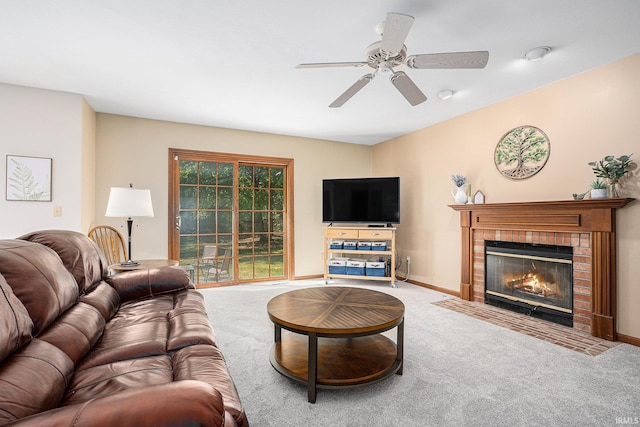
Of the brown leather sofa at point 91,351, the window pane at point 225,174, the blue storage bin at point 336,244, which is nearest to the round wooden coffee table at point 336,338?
the brown leather sofa at point 91,351

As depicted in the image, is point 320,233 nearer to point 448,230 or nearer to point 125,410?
point 448,230

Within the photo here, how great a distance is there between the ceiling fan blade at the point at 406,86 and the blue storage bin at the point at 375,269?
277cm

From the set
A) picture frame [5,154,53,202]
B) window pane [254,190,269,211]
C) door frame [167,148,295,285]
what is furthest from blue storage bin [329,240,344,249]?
picture frame [5,154,53,202]

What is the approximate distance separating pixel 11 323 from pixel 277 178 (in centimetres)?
429

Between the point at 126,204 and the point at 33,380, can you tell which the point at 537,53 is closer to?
the point at 33,380

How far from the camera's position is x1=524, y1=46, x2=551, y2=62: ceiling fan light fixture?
249 centimetres

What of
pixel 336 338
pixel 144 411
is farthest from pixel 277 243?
pixel 144 411

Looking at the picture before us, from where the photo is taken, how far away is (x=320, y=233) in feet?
17.9

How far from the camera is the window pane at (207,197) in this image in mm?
4637

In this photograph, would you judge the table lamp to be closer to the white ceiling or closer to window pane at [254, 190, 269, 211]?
the white ceiling

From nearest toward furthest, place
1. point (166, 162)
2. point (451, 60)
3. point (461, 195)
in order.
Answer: point (451, 60) < point (461, 195) < point (166, 162)

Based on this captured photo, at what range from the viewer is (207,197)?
467 cm

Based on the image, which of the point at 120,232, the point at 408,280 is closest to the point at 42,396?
the point at 120,232

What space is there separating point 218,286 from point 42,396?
3.81 meters
